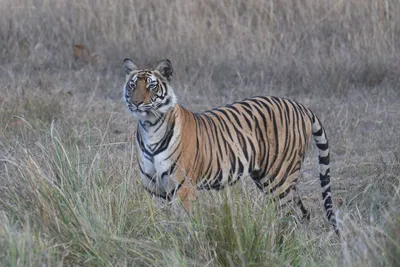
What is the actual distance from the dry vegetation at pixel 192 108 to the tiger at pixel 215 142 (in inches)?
8.1

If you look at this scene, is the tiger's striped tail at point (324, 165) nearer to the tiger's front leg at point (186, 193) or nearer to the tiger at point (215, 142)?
the tiger at point (215, 142)

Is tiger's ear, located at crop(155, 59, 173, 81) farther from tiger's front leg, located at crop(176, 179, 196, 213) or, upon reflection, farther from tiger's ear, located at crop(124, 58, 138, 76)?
tiger's front leg, located at crop(176, 179, 196, 213)

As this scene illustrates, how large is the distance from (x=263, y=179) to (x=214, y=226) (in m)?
1.65

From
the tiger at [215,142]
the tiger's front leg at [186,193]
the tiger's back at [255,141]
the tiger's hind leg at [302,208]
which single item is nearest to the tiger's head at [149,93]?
the tiger at [215,142]

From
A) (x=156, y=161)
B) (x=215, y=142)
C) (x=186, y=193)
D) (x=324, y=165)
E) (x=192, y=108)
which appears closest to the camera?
(x=186, y=193)

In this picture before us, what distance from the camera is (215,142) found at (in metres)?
6.09

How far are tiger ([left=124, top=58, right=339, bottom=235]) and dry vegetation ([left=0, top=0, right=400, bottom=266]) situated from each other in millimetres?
206

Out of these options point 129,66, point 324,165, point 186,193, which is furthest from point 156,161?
point 324,165

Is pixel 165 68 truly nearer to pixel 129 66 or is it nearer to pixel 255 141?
pixel 129 66

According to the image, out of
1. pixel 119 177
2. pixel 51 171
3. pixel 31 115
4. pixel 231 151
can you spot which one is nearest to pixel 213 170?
pixel 231 151

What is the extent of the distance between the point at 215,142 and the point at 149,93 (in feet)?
2.02

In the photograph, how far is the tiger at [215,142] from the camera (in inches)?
224

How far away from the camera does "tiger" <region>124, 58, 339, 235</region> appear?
224 inches

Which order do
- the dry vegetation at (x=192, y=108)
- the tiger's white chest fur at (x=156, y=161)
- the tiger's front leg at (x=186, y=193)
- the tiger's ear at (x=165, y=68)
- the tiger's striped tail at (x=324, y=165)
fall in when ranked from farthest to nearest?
the tiger's striped tail at (x=324, y=165) < the tiger's ear at (x=165, y=68) < the tiger's white chest fur at (x=156, y=161) < the tiger's front leg at (x=186, y=193) < the dry vegetation at (x=192, y=108)
